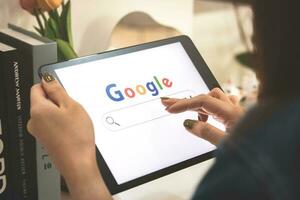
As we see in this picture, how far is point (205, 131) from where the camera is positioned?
79 centimetres

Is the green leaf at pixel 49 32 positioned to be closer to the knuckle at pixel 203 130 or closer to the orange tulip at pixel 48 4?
the orange tulip at pixel 48 4

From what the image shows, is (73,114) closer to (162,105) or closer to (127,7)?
(162,105)

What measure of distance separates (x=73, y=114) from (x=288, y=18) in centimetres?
35

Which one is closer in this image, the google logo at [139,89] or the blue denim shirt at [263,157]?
the blue denim shirt at [263,157]

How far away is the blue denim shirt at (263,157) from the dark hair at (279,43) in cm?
1

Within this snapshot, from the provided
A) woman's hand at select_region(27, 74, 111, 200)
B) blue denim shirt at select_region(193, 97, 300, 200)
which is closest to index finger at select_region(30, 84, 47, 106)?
woman's hand at select_region(27, 74, 111, 200)

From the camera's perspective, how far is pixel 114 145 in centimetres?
80

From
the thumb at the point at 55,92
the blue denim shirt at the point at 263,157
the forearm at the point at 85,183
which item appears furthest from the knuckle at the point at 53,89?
the blue denim shirt at the point at 263,157

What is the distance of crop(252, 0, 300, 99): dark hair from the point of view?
1.36ft

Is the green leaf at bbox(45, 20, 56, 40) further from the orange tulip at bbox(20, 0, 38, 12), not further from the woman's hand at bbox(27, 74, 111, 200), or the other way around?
the woman's hand at bbox(27, 74, 111, 200)

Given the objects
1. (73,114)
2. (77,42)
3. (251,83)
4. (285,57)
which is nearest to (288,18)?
(285,57)

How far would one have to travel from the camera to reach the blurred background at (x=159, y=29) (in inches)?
37.7

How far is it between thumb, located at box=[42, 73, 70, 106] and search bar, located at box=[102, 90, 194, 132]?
0.12 m

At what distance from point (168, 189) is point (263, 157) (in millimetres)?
551
